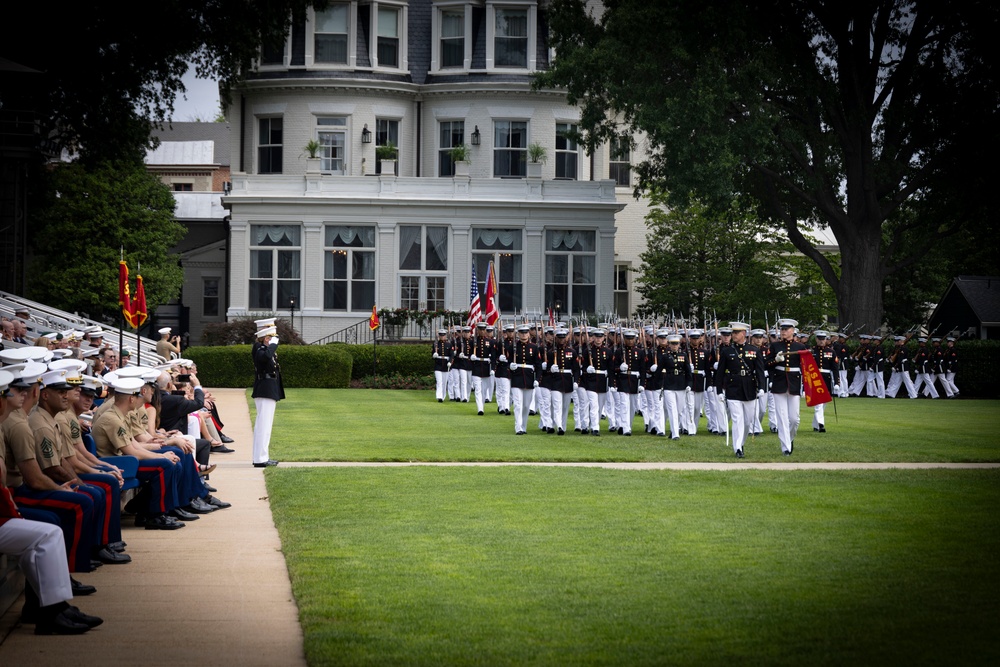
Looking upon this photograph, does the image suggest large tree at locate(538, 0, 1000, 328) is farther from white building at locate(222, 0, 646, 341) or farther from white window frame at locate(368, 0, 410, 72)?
white window frame at locate(368, 0, 410, 72)

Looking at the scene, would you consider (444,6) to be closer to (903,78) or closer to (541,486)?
(903,78)

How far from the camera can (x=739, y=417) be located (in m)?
21.5

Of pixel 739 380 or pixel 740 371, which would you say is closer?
pixel 739 380

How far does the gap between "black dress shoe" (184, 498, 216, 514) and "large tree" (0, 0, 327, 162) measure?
108 feet

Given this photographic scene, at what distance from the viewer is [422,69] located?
168ft

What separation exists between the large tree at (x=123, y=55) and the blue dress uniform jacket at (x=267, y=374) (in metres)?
28.2

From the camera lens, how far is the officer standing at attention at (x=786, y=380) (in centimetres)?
2142

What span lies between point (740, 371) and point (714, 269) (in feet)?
99.5

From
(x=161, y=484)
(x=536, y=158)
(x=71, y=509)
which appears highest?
(x=536, y=158)

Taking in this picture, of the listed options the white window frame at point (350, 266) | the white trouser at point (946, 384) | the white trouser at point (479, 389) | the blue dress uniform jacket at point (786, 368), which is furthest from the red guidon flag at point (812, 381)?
the white window frame at point (350, 266)

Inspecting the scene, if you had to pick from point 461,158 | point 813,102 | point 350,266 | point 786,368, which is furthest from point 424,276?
point 786,368

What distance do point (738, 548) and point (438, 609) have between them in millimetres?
3719

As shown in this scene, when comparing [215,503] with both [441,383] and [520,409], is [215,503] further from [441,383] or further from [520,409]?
[441,383]

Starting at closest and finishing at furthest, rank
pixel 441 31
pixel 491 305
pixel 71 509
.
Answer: pixel 71 509
pixel 491 305
pixel 441 31
